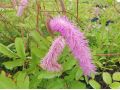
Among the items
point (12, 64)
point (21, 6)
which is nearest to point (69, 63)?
point (12, 64)

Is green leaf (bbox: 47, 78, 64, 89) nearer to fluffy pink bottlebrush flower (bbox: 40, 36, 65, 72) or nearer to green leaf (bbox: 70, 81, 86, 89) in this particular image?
green leaf (bbox: 70, 81, 86, 89)

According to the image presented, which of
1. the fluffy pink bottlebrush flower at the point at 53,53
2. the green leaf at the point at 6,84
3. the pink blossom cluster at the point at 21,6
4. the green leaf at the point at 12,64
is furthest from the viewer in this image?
the pink blossom cluster at the point at 21,6

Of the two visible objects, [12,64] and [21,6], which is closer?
[12,64]

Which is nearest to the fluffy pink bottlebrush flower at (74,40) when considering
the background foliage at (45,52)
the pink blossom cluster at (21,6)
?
the background foliage at (45,52)

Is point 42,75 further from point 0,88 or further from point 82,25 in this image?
point 82,25

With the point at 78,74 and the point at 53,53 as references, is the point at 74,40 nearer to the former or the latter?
the point at 53,53

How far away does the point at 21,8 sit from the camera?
118cm

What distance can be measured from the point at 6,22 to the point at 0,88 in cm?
56

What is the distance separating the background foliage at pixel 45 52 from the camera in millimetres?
1035

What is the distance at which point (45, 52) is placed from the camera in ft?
3.48

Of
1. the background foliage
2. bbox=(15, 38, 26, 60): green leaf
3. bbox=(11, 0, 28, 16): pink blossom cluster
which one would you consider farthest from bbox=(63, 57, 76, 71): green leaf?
bbox=(11, 0, 28, 16): pink blossom cluster

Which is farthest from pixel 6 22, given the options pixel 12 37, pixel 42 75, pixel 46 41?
pixel 42 75

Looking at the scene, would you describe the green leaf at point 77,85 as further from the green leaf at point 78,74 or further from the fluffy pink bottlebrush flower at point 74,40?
the fluffy pink bottlebrush flower at point 74,40

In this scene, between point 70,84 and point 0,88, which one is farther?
point 70,84
